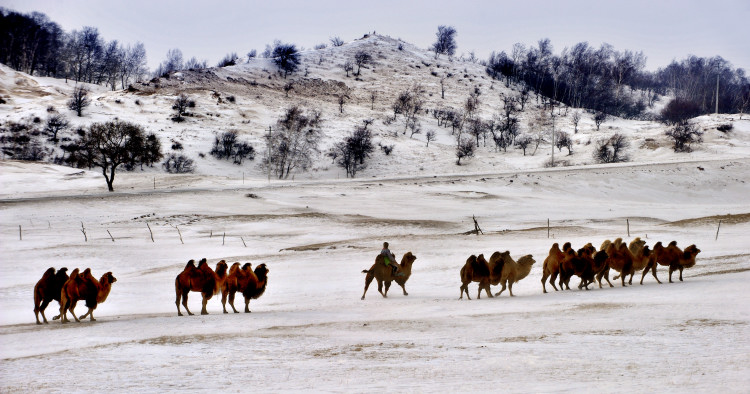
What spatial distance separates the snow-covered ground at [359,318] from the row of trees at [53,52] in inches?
5167

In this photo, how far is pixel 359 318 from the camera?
1367cm

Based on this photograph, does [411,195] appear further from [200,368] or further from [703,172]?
[200,368]

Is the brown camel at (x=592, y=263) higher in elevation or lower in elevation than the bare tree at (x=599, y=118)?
lower

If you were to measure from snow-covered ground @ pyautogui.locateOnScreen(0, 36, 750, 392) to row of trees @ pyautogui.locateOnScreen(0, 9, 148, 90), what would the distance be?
8939cm

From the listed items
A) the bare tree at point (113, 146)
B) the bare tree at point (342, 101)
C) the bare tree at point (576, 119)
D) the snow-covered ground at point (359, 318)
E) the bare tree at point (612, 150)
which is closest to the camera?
the snow-covered ground at point (359, 318)

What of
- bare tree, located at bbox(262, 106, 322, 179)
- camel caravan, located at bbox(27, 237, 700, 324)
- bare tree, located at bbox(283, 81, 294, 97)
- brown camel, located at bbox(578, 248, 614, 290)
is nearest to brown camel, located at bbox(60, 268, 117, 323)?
camel caravan, located at bbox(27, 237, 700, 324)

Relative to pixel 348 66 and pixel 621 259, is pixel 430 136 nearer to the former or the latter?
pixel 348 66

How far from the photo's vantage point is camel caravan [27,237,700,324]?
14.5 metres

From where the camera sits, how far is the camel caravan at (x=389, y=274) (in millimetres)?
14516

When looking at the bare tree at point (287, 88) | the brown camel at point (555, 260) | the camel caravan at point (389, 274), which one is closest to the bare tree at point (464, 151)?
the bare tree at point (287, 88)

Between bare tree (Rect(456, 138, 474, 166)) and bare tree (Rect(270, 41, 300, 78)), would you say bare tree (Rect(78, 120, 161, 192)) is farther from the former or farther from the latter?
bare tree (Rect(270, 41, 300, 78))

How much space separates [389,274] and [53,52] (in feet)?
610

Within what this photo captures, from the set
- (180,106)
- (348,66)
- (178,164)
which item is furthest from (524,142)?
(348,66)

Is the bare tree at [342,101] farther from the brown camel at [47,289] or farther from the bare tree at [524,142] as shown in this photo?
the brown camel at [47,289]
